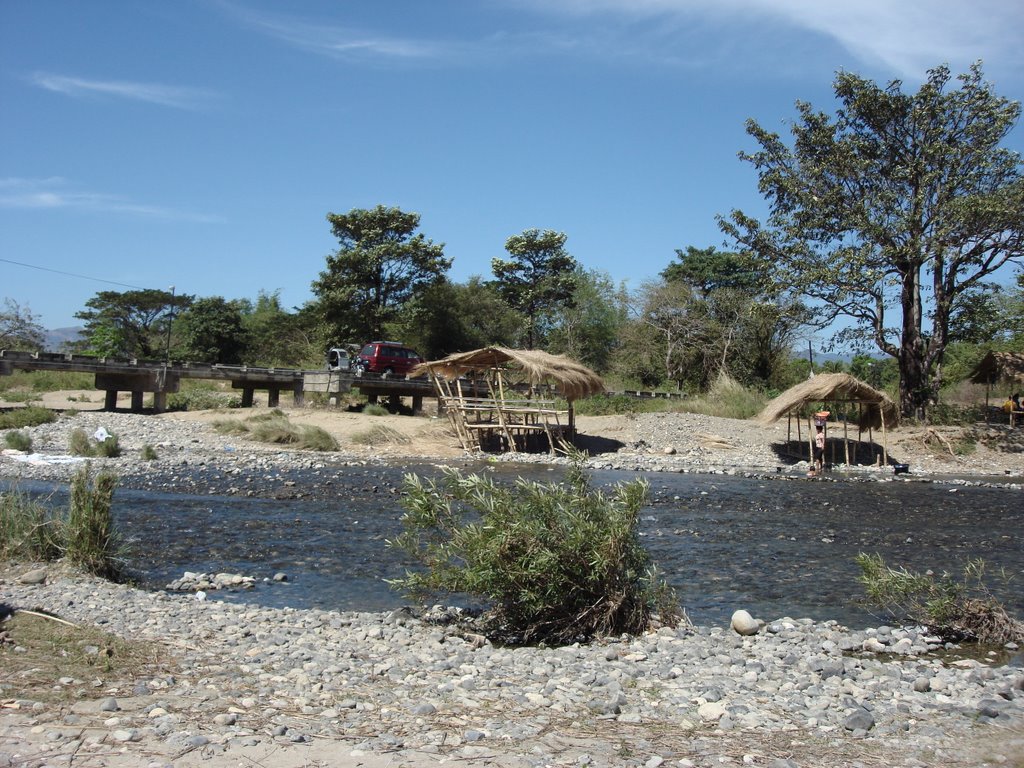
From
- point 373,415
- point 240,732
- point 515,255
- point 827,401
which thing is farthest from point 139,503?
point 515,255

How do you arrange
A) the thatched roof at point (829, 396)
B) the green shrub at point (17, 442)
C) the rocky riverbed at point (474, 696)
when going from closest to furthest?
the rocky riverbed at point (474, 696) → the green shrub at point (17, 442) → the thatched roof at point (829, 396)

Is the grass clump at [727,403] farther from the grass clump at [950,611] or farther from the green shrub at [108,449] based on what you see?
the grass clump at [950,611]

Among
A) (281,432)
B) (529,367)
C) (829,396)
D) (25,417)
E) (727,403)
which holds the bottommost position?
(281,432)

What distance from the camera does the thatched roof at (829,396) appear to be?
74.7 feet

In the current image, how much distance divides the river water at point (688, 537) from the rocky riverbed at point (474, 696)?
1.10 metres

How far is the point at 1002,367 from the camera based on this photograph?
1133 inches

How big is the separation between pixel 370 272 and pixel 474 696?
37045mm

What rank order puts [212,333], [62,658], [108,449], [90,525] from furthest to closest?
1. [212,333]
2. [108,449]
3. [90,525]
4. [62,658]

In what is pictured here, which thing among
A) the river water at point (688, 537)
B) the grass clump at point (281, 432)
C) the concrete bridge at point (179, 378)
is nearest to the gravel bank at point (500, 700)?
the river water at point (688, 537)

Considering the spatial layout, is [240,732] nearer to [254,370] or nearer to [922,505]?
[922,505]

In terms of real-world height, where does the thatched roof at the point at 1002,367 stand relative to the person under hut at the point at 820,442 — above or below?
above

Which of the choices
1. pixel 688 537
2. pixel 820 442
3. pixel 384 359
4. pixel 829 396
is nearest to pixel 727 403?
pixel 829 396

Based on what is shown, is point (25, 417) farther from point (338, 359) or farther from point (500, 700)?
point (500, 700)

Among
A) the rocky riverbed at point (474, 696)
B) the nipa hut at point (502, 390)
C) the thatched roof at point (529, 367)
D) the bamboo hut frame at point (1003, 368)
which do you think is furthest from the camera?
the bamboo hut frame at point (1003, 368)
